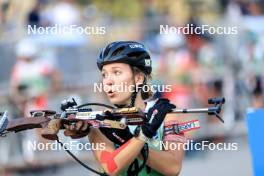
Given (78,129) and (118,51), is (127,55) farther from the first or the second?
(78,129)

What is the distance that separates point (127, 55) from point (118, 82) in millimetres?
185

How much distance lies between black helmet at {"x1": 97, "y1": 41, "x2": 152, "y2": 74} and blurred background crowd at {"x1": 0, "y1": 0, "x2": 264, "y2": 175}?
662 cm

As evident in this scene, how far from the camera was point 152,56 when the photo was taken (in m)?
14.6

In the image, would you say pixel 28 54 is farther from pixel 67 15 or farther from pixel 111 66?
pixel 111 66

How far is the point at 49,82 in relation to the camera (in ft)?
48.6

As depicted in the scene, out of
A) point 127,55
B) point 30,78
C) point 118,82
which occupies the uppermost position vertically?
point 127,55

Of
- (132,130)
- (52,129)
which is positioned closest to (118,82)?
(132,130)

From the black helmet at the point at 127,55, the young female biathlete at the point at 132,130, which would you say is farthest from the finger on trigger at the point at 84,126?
the black helmet at the point at 127,55

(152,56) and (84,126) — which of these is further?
(152,56)

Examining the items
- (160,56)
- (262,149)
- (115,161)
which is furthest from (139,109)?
(160,56)

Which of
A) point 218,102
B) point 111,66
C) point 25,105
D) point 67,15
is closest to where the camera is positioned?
point 218,102

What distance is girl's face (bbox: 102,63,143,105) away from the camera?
620 centimetres

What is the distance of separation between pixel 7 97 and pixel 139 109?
8957mm

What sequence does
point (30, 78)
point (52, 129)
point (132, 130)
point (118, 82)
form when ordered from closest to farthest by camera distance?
point (52, 129) < point (132, 130) < point (118, 82) < point (30, 78)
